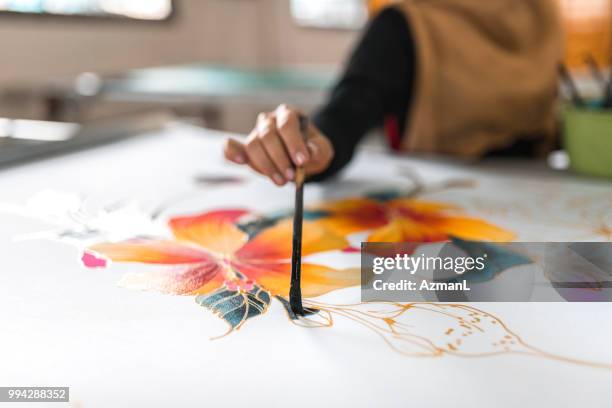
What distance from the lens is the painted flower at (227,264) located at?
37cm

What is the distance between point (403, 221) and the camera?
53 cm

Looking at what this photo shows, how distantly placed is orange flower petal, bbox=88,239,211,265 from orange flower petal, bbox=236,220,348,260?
35mm

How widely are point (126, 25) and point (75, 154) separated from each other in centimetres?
166

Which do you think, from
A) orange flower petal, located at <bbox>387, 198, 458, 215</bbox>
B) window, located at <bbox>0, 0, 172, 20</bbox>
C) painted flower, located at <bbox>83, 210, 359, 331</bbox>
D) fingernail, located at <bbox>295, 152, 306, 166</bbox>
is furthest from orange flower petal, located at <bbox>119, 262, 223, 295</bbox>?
window, located at <bbox>0, 0, 172, 20</bbox>

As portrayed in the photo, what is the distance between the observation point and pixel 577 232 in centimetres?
48

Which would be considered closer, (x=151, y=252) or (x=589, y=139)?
(x=151, y=252)

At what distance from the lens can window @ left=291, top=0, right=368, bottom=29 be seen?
3797 mm

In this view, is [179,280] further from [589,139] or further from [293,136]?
[589,139]

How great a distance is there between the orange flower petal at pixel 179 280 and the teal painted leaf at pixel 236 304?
0.01 meters

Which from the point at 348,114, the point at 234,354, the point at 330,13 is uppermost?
the point at 330,13

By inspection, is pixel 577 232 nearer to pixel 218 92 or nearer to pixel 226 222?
pixel 226 222

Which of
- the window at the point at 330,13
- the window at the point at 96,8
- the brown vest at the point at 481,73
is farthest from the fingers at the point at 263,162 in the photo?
the window at the point at 330,13

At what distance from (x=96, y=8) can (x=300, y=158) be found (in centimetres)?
188

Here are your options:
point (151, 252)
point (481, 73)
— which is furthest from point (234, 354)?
point (481, 73)
